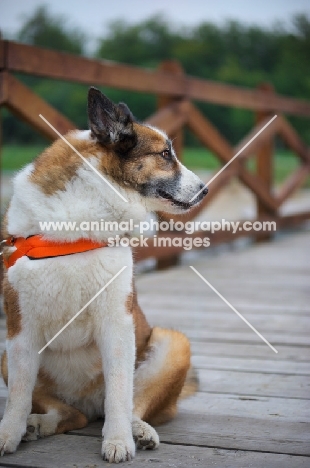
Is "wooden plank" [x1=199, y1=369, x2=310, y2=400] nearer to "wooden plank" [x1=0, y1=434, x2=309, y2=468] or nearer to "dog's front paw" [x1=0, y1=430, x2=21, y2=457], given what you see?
"wooden plank" [x1=0, y1=434, x2=309, y2=468]

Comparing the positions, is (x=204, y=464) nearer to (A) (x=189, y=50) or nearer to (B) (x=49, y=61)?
(B) (x=49, y=61)

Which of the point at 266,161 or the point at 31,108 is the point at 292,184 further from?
the point at 31,108

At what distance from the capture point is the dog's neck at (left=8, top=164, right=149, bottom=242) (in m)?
1.86

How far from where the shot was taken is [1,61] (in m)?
3.13

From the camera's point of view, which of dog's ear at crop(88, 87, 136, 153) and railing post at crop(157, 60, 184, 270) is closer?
dog's ear at crop(88, 87, 136, 153)

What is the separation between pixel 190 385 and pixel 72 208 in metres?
0.83

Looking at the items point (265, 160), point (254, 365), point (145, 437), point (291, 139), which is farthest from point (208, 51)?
point (145, 437)

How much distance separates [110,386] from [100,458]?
20 centimetres

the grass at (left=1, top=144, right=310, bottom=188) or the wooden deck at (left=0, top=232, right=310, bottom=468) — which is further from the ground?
the wooden deck at (left=0, top=232, right=310, bottom=468)

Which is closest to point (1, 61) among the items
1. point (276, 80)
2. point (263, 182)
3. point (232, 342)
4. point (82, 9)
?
point (232, 342)

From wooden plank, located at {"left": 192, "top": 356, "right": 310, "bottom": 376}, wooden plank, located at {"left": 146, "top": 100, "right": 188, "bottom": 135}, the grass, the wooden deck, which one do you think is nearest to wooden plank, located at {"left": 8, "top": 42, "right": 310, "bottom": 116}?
wooden plank, located at {"left": 146, "top": 100, "right": 188, "bottom": 135}

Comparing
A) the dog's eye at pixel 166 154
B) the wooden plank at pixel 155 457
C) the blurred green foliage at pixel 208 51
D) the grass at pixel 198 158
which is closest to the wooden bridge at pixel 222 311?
the wooden plank at pixel 155 457

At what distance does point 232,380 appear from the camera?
247cm

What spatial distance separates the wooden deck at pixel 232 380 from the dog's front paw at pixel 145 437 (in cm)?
3
